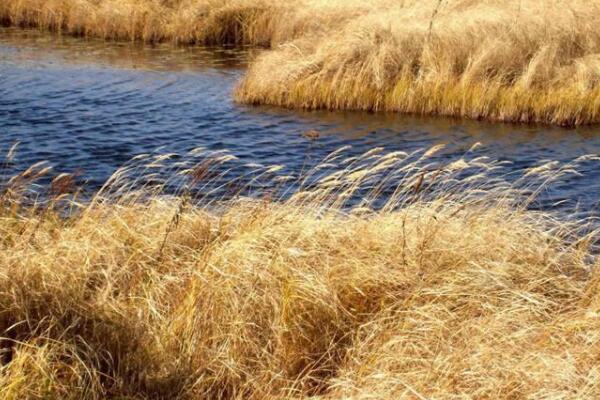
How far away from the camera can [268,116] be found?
1670 centimetres

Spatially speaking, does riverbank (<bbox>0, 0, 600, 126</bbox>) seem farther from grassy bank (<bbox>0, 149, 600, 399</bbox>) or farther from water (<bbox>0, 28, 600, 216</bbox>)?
grassy bank (<bbox>0, 149, 600, 399</bbox>)

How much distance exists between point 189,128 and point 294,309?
1001 centimetres

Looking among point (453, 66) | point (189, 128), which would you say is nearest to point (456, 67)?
point (453, 66)

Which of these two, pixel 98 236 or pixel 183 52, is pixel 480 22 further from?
pixel 98 236

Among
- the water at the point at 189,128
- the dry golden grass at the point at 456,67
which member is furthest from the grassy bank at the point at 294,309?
the dry golden grass at the point at 456,67

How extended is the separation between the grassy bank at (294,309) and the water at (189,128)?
15.3ft

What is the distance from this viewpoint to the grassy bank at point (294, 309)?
4.99 metres

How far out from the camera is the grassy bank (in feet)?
16.4

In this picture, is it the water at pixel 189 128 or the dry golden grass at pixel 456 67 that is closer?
the water at pixel 189 128

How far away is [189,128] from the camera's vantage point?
15.5 metres

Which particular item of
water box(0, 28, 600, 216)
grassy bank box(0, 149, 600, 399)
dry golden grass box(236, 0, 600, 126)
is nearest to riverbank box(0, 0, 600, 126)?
dry golden grass box(236, 0, 600, 126)

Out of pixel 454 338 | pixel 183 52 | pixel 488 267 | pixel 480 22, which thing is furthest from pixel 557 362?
pixel 183 52

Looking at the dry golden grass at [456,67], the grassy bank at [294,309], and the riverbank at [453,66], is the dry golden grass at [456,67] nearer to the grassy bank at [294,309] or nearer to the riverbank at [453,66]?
the riverbank at [453,66]

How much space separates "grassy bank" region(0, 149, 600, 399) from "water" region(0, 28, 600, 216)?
465 cm
